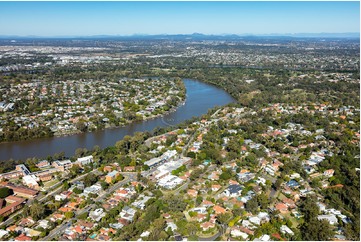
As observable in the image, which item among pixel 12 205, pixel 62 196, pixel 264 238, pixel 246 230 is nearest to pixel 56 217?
pixel 62 196

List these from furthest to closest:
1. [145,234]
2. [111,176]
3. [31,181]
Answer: [111,176], [31,181], [145,234]

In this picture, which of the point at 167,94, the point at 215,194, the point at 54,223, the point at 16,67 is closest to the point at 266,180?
the point at 215,194

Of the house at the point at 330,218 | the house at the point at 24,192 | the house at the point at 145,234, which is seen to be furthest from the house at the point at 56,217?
the house at the point at 330,218

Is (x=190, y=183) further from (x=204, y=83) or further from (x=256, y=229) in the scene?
(x=204, y=83)

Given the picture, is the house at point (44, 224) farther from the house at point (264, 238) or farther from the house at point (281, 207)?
the house at point (281, 207)

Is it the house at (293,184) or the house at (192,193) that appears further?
the house at (293,184)

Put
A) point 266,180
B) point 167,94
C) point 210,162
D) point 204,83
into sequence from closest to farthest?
point 266,180
point 210,162
point 167,94
point 204,83

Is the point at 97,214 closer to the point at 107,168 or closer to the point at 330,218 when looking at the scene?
the point at 107,168

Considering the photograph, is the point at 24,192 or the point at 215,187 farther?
the point at 215,187

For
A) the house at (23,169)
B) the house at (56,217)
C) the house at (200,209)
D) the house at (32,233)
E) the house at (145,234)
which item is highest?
the house at (23,169)
